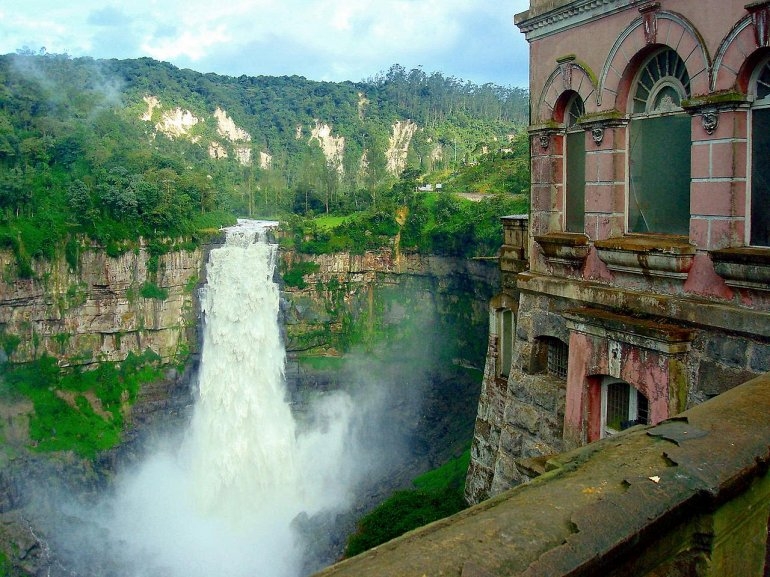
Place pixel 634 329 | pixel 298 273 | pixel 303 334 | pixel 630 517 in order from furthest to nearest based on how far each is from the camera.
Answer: pixel 303 334
pixel 298 273
pixel 634 329
pixel 630 517

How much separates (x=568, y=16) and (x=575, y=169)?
1.43m

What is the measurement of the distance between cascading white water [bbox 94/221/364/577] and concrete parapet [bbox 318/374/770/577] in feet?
72.2

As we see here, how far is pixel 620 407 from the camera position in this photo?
6.31m

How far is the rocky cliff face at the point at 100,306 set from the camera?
2898 centimetres

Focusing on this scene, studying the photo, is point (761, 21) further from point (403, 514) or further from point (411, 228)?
point (411, 228)

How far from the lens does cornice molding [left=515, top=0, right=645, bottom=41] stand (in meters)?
6.07

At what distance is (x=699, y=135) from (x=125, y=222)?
28900mm

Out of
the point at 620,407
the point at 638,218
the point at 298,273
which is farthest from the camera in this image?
the point at 298,273

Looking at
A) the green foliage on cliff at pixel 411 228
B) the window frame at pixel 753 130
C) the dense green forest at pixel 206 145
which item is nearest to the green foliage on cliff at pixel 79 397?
the dense green forest at pixel 206 145

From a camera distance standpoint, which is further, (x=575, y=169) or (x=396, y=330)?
(x=396, y=330)

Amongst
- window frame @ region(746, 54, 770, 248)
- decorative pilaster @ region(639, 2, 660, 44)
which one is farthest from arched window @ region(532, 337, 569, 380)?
decorative pilaster @ region(639, 2, 660, 44)

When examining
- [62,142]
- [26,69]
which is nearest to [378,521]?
[62,142]

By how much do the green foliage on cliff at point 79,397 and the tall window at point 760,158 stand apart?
28.6 metres

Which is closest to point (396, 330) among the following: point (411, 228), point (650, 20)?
point (411, 228)
